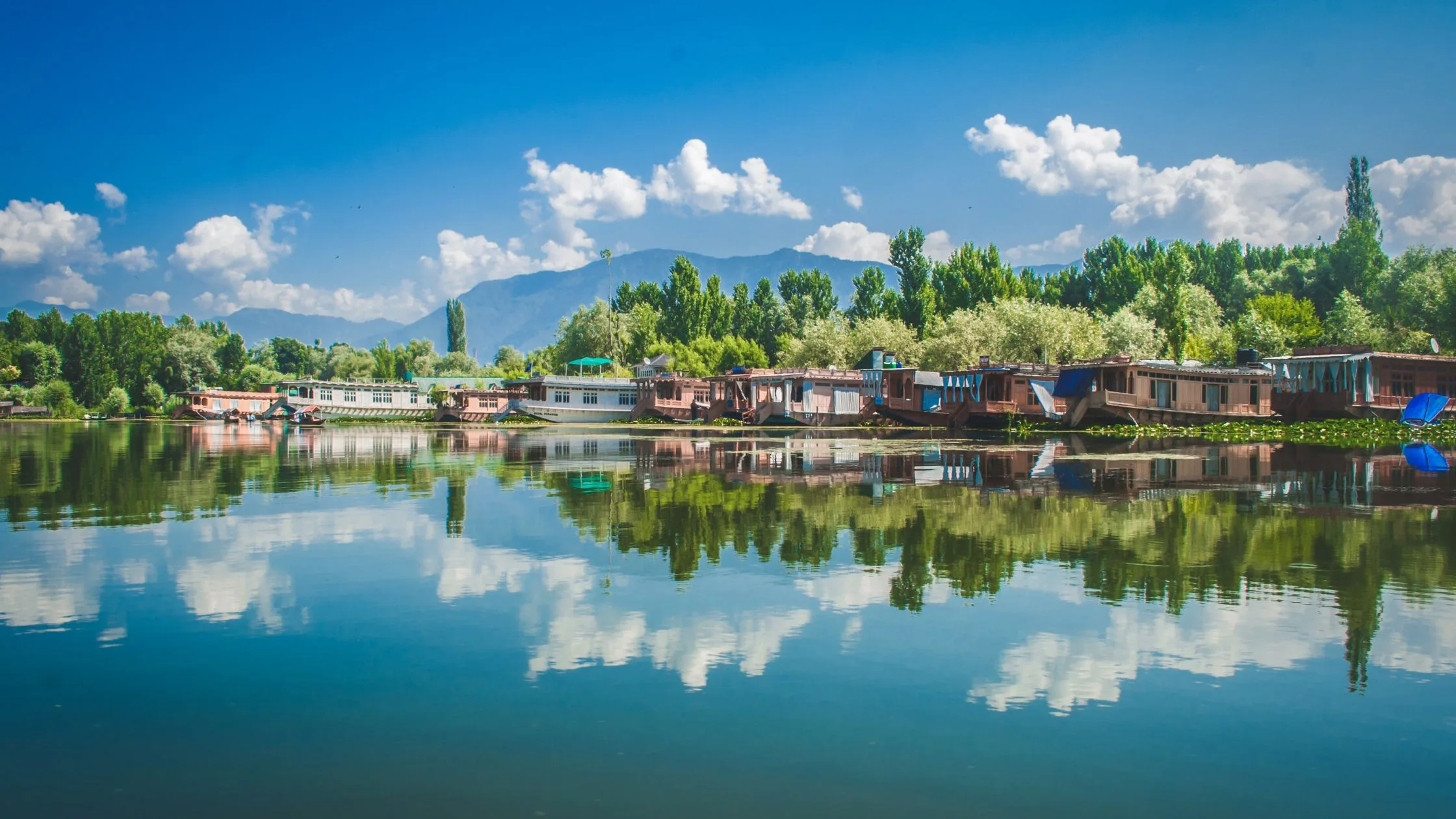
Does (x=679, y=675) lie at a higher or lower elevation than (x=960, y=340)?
lower

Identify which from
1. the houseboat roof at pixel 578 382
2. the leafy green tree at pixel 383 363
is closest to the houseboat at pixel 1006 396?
the houseboat roof at pixel 578 382

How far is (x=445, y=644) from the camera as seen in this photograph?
9.02m

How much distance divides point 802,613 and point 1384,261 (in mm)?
103127

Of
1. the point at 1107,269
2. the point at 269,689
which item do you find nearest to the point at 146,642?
the point at 269,689

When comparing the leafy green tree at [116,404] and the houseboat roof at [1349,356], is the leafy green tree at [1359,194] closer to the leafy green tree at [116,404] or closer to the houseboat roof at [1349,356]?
the houseboat roof at [1349,356]

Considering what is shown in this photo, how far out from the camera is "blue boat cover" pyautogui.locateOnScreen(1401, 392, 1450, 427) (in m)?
46.8

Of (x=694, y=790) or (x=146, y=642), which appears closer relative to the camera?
(x=694, y=790)

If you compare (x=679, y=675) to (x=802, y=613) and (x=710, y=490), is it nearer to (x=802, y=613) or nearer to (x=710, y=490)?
(x=802, y=613)

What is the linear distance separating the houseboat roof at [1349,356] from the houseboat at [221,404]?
84813 mm

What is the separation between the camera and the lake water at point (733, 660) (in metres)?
5.94

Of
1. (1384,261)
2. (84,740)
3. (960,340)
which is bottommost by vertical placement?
(84,740)

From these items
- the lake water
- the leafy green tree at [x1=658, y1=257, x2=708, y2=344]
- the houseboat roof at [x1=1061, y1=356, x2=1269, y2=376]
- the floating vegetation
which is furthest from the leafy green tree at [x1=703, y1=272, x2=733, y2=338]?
the lake water

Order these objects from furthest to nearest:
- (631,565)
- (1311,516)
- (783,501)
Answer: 1. (783,501)
2. (1311,516)
3. (631,565)

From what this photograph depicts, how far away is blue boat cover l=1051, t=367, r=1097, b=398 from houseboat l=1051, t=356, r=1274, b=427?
36 mm
